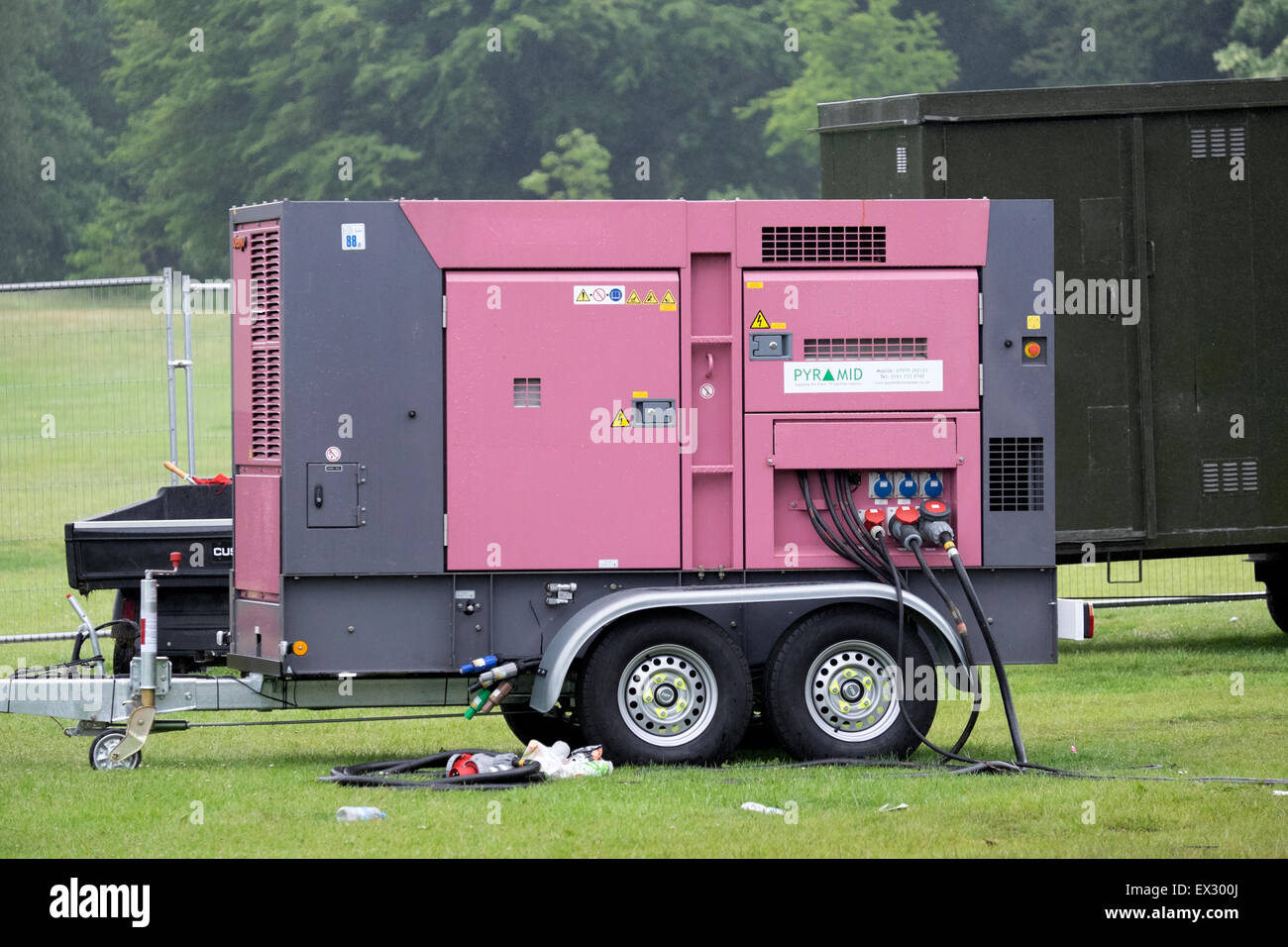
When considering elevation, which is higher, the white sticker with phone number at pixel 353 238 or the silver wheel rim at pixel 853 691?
the white sticker with phone number at pixel 353 238

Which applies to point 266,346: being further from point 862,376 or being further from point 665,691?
point 862,376

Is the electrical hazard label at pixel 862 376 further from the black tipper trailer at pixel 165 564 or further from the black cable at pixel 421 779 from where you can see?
the black tipper trailer at pixel 165 564

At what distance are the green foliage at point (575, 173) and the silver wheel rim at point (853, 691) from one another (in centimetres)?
3928

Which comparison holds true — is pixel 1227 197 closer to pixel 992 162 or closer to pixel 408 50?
pixel 992 162

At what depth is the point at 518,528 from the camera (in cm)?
1068

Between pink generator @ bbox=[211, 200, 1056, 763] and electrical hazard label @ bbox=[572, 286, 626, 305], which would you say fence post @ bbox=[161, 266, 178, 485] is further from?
electrical hazard label @ bbox=[572, 286, 626, 305]

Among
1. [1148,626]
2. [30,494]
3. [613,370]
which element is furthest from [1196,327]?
[30,494]

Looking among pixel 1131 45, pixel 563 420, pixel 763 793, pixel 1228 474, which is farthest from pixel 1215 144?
pixel 1131 45

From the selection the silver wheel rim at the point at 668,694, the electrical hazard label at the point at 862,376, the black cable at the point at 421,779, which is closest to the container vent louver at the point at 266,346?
the black cable at the point at 421,779

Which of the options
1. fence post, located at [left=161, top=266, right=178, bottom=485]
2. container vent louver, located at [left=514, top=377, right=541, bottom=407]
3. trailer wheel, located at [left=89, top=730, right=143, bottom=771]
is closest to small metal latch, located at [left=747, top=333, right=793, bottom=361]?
container vent louver, located at [left=514, top=377, right=541, bottom=407]

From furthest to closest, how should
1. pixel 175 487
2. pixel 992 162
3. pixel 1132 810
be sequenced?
pixel 992 162
pixel 175 487
pixel 1132 810

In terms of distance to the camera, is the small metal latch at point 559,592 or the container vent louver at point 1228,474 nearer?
the small metal latch at point 559,592

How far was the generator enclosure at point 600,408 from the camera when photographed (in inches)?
416

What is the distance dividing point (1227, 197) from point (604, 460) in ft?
20.7
